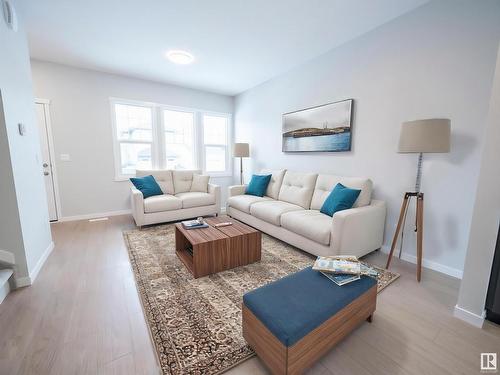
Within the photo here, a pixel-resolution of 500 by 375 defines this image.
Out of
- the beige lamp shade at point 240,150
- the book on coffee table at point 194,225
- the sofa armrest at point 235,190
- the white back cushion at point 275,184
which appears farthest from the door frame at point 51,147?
the white back cushion at point 275,184

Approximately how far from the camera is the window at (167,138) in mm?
4164

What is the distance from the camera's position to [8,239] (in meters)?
1.85

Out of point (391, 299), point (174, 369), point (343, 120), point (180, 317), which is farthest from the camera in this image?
point (343, 120)

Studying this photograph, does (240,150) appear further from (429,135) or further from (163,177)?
(429,135)

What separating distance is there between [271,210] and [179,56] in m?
2.53

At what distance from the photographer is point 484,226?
146cm

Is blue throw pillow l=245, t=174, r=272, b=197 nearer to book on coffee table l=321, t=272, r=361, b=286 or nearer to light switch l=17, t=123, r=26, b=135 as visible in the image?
book on coffee table l=321, t=272, r=361, b=286

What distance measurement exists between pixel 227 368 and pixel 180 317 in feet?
1.72

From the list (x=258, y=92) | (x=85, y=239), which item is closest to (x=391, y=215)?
(x=258, y=92)

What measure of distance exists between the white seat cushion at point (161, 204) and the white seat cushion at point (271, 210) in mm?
1285

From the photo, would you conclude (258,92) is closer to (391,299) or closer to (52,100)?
(52,100)

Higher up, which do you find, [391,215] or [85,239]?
[391,215]
